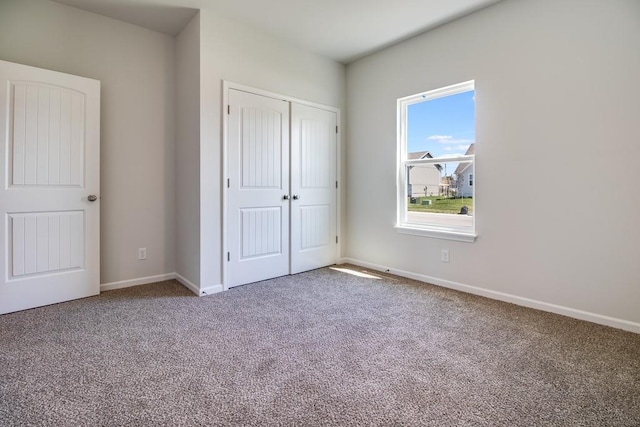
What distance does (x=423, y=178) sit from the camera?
11.9ft

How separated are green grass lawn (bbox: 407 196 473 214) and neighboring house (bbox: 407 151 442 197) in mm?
72

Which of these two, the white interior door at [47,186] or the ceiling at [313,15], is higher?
the ceiling at [313,15]

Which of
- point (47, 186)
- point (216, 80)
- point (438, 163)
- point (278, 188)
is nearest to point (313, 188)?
point (278, 188)

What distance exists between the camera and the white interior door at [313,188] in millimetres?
3805

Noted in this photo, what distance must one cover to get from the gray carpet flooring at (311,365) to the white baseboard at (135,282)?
1.13 ft

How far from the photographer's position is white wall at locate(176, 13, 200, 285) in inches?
122

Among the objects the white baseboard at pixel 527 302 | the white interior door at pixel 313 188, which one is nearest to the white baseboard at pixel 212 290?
the white interior door at pixel 313 188

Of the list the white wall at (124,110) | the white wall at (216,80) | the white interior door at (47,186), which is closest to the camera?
the white interior door at (47,186)

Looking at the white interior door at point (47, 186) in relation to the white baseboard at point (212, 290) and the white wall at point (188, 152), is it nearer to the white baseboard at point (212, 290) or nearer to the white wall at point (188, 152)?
the white wall at point (188, 152)

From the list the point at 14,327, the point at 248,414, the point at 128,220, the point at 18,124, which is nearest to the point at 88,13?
the point at 18,124

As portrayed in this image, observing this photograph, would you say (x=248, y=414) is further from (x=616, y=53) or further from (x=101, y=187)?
(x=616, y=53)

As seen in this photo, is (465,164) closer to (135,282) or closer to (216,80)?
(216,80)

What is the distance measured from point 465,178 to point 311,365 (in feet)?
7.92

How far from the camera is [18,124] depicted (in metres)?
2.59
